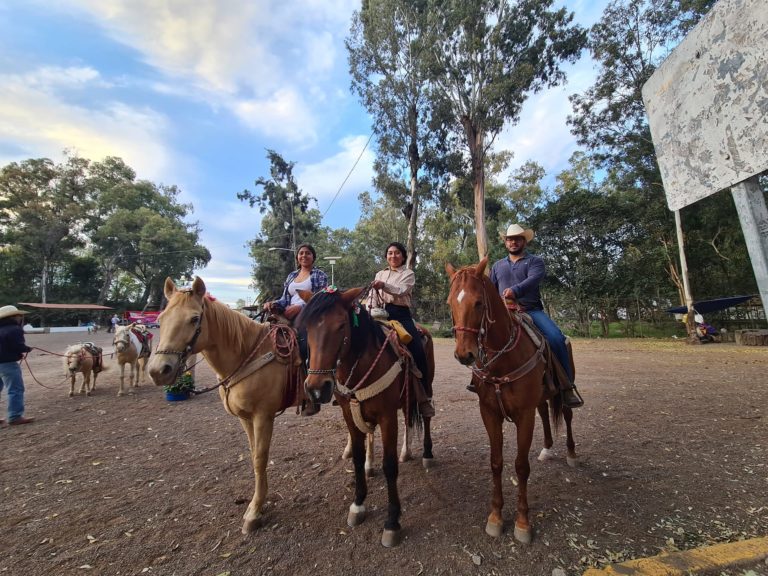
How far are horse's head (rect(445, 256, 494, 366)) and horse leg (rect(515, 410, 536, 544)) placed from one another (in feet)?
2.68

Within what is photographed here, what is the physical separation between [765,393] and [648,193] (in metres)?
15.7

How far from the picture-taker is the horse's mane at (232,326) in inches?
126

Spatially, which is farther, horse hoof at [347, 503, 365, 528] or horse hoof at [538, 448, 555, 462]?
horse hoof at [538, 448, 555, 462]

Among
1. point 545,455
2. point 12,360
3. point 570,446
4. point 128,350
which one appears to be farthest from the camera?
point 128,350

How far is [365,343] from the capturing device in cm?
295

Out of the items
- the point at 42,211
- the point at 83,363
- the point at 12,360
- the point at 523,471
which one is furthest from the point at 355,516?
the point at 42,211

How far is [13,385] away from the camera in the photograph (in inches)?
233

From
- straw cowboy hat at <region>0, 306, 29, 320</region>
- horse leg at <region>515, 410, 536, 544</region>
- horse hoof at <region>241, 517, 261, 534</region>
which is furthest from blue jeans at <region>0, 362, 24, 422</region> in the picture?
horse leg at <region>515, 410, 536, 544</region>

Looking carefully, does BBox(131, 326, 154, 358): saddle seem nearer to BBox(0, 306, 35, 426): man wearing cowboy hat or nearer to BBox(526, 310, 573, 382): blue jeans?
BBox(0, 306, 35, 426): man wearing cowboy hat

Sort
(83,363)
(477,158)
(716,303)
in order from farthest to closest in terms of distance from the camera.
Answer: (477,158) < (716,303) < (83,363)

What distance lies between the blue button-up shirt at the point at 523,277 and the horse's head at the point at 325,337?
1.73 metres

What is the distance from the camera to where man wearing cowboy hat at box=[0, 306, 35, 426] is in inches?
230

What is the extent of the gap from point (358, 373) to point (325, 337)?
0.58 m

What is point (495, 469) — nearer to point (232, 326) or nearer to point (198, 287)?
point (232, 326)
